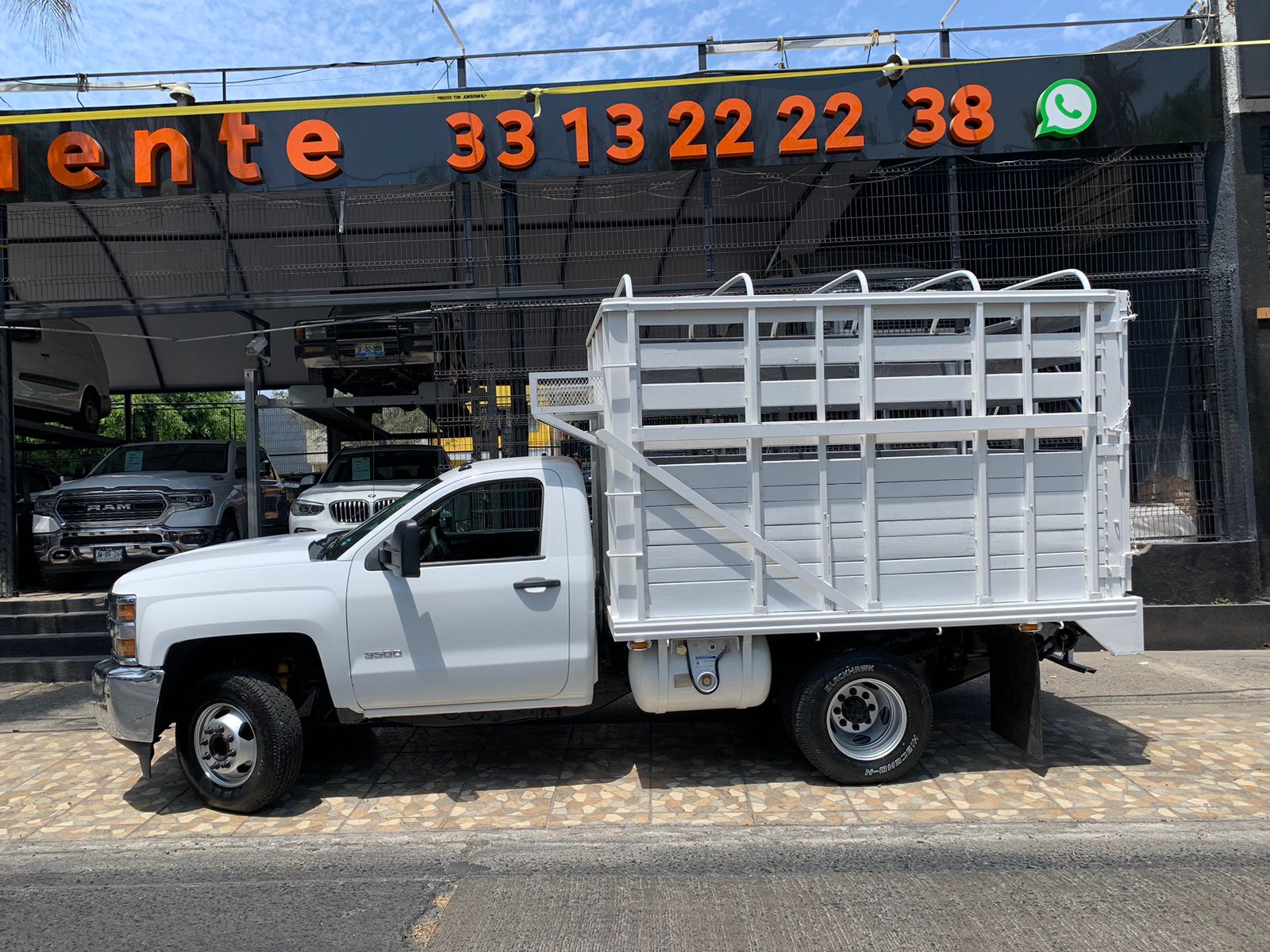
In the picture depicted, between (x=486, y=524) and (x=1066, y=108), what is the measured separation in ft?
26.8

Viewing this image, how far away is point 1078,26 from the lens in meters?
10.0

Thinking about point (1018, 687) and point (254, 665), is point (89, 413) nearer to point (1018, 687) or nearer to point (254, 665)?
point (254, 665)

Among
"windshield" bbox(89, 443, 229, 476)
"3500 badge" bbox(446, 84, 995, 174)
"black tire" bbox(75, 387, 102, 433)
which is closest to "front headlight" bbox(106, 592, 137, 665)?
"windshield" bbox(89, 443, 229, 476)

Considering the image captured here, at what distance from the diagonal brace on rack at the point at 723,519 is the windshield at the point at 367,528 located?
1.26 m

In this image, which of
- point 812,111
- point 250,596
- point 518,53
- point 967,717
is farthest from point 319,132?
point 967,717

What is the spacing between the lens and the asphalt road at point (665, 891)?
12.2ft

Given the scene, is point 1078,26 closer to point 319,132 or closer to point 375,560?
point 319,132

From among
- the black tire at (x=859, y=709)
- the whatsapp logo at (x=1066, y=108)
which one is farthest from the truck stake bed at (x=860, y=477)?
the whatsapp logo at (x=1066, y=108)

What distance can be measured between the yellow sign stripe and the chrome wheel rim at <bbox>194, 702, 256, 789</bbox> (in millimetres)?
7412

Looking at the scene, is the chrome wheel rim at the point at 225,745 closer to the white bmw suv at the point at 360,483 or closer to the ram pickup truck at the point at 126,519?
the white bmw suv at the point at 360,483

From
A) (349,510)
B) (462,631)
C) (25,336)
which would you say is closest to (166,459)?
(25,336)

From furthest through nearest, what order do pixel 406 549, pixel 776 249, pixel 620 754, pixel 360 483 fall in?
pixel 776 249
pixel 360 483
pixel 620 754
pixel 406 549

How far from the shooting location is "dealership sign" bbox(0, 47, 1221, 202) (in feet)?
32.6

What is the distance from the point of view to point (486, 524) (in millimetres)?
5734
